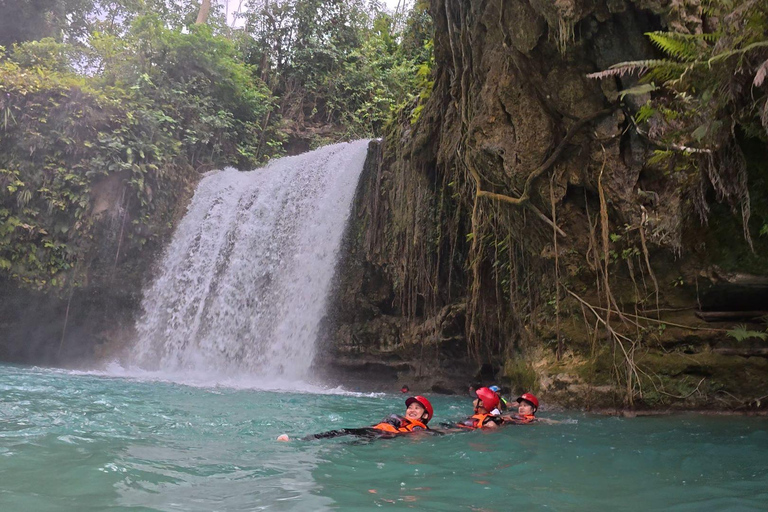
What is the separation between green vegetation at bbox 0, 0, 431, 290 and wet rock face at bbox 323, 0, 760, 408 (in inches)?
188

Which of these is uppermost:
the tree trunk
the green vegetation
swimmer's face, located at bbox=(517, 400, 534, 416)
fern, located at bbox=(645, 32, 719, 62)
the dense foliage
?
the tree trunk

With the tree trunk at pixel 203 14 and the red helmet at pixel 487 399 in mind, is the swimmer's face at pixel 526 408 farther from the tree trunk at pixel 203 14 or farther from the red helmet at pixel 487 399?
the tree trunk at pixel 203 14

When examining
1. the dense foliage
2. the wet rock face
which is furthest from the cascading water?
the dense foliage

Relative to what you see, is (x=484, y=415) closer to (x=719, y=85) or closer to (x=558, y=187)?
(x=558, y=187)

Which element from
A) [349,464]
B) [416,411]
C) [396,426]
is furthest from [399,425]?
[349,464]

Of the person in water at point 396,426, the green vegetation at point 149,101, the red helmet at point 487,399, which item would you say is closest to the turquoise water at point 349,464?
the person in water at point 396,426

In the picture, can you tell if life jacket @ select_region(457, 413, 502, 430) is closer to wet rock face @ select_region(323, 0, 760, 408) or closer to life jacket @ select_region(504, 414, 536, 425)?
life jacket @ select_region(504, 414, 536, 425)

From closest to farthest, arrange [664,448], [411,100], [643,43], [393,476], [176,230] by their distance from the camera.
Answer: [393,476] < [664,448] < [643,43] < [411,100] < [176,230]

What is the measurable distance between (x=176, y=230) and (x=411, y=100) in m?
7.87

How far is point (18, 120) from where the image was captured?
50.8 ft

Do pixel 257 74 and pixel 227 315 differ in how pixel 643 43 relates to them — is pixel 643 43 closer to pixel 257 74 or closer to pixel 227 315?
pixel 227 315

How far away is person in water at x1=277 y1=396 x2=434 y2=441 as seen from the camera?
5430 millimetres

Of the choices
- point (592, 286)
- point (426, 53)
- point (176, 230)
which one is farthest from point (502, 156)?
point (176, 230)

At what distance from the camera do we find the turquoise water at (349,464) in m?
3.40
